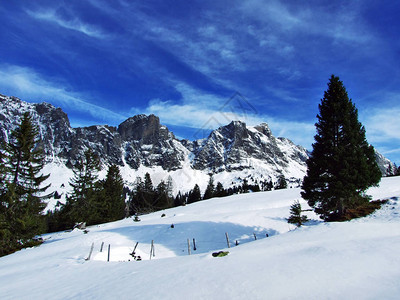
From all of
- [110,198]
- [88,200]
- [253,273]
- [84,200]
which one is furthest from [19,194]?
[253,273]

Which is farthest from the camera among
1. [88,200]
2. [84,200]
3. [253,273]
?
[88,200]

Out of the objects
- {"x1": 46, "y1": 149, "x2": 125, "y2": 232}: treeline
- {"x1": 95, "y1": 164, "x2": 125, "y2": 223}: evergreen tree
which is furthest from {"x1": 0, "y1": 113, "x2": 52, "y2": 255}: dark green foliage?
A: {"x1": 95, "y1": 164, "x2": 125, "y2": 223}: evergreen tree

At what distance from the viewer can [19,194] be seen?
25.5 metres

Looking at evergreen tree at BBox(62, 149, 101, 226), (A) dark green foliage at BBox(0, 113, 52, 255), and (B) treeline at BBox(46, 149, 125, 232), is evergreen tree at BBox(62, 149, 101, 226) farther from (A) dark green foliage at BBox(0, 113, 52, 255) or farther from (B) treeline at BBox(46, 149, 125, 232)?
(A) dark green foliage at BBox(0, 113, 52, 255)

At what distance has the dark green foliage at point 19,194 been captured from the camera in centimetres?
2331

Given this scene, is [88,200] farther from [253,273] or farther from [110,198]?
[253,273]

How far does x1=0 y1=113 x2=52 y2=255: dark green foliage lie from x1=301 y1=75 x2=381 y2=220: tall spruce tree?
97.0ft

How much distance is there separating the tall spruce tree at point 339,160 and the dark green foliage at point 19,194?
29575 mm

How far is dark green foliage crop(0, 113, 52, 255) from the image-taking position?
23.3 m

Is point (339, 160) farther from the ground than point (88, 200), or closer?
farther from the ground

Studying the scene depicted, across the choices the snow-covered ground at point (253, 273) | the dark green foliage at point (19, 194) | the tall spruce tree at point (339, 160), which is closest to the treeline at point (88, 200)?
the dark green foliage at point (19, 194)

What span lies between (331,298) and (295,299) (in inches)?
32.6

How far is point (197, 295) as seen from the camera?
6.95 meters

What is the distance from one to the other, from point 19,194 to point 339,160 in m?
33.4
